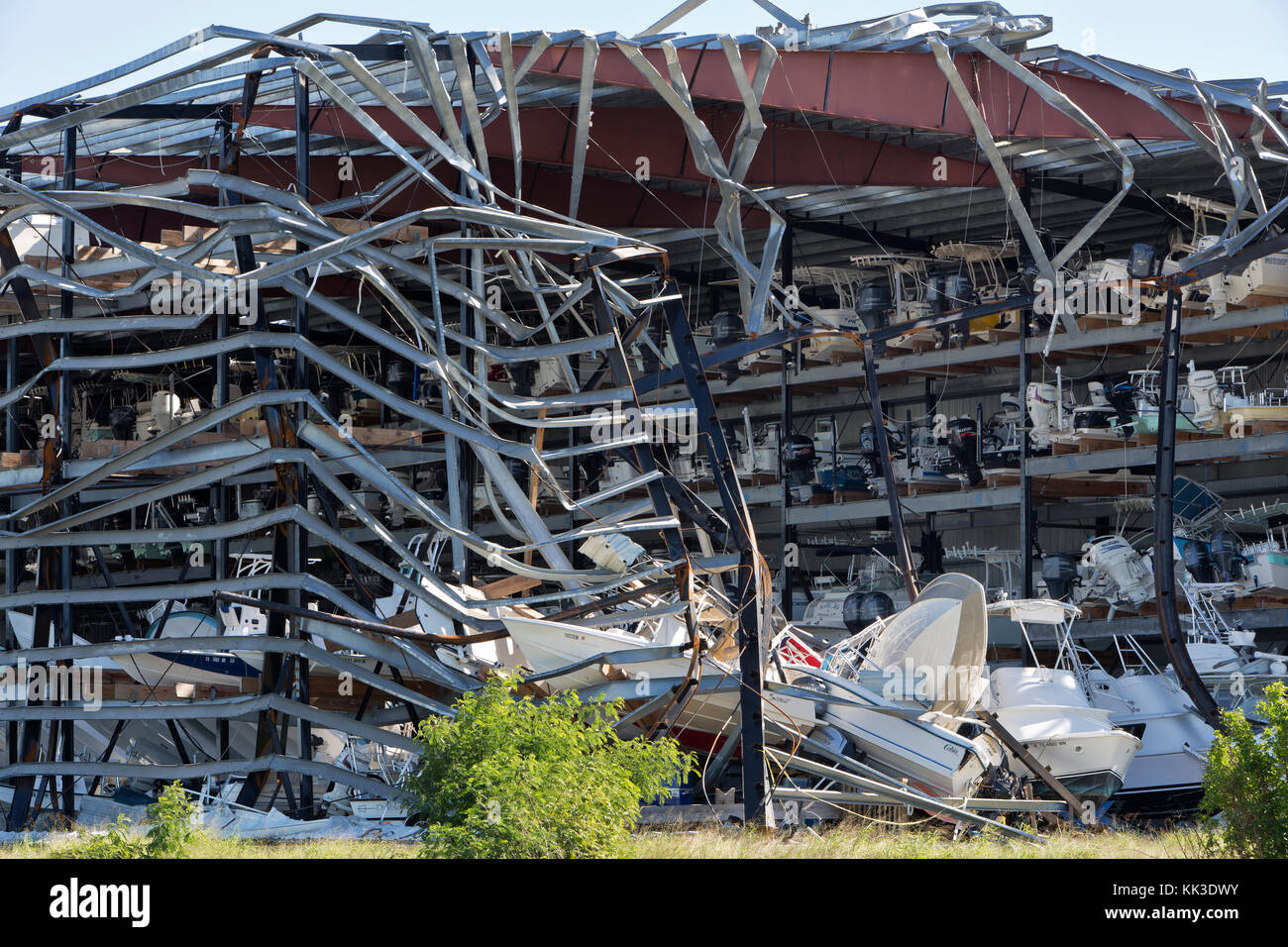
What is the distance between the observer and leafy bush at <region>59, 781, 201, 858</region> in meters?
12.4

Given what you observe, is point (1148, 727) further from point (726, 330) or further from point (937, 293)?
point (726, 330)

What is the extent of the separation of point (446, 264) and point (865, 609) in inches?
420

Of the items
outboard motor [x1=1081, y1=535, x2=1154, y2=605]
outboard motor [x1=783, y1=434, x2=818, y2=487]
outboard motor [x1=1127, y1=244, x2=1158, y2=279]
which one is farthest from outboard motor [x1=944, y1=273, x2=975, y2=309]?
outboard motor [x1=1081, y1=535, x2=1154, y2=605]

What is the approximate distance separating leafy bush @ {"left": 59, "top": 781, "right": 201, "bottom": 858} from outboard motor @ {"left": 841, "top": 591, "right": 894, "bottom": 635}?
1626cm

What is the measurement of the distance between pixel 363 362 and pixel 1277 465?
2226cm

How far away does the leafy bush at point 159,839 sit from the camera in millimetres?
12406

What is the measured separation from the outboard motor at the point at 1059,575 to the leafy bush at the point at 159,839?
18.0 meters

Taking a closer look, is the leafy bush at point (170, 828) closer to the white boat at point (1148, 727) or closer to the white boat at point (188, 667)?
the white boat at point (188, 667)

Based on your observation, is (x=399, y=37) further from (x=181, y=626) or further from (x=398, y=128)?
(x=181, y=626)

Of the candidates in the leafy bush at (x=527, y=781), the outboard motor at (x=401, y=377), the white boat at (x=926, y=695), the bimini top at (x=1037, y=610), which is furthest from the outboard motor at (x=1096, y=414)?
the leafy bush at (x=527, y=781)

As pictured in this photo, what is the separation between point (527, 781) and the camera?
11578mm
